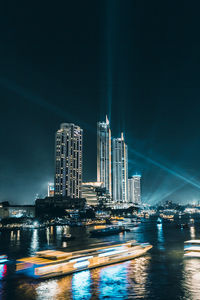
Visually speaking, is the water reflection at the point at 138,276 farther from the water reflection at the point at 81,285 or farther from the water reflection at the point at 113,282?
the water reflection at the point at 81,285

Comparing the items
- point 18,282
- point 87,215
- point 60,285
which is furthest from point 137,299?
point 87,215

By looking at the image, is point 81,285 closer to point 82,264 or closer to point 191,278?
point 82,264

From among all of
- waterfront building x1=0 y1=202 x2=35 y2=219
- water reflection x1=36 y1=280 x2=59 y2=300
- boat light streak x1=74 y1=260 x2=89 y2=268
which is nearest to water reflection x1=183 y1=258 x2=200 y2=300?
boat light streak x1=74 y1=260 x2=89 y2=268

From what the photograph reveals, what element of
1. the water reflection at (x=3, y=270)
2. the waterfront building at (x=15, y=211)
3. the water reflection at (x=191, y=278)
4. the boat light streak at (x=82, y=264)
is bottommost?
the water reflection at (x=3, y=270)

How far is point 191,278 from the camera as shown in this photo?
2662cm

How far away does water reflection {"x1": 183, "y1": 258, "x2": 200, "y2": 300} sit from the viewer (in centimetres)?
2142

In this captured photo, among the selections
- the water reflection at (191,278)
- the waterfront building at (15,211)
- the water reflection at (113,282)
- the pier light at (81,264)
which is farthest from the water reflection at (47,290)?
the waterfront building at (15,211)

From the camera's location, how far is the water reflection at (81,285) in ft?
70.0

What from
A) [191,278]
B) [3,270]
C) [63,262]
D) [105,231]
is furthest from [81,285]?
[105,231]

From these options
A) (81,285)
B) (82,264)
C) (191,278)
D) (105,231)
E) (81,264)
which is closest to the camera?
(81,285)

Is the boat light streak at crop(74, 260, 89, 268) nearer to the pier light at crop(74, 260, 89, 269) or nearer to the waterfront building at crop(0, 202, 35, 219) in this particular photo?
the pier light at crop(74, 260, 89, 269)

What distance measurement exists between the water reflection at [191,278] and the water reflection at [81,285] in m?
8.22

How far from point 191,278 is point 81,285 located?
1139cm

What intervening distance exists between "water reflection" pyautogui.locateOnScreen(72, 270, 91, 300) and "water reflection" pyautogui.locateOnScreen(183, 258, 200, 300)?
822 centimetres
